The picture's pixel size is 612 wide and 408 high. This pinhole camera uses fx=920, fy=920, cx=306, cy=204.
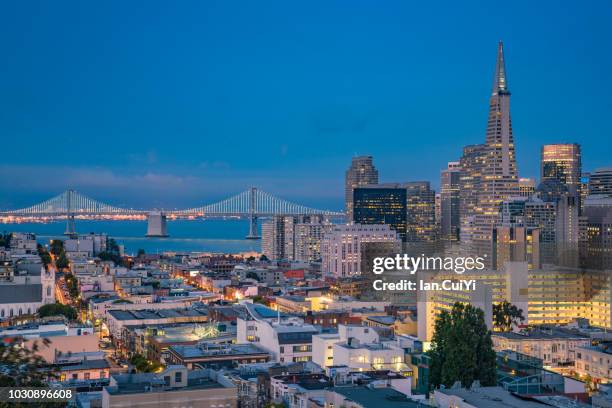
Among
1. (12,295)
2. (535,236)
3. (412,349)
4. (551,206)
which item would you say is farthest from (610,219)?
(412,349)

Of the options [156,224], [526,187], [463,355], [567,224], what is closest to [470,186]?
[526,187]

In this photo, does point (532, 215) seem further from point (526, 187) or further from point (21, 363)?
point (21, 363)

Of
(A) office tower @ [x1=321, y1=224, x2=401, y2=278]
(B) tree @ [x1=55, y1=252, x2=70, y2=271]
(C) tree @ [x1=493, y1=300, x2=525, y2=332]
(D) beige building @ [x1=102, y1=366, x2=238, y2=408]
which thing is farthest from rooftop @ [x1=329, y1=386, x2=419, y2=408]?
(A) office tower @ [x1=321, y1=224, x2=401, y2=278]

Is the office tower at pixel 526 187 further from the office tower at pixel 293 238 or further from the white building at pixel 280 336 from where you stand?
the white building at pixel 280 336

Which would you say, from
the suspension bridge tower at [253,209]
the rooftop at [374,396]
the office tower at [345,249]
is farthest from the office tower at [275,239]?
the rooftop at [374,396]

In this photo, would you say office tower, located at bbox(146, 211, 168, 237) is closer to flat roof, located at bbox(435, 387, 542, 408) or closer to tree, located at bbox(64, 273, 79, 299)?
tree, located at bbox(64, 273, 79, 299)

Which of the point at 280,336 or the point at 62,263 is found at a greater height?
the point at 62,263
